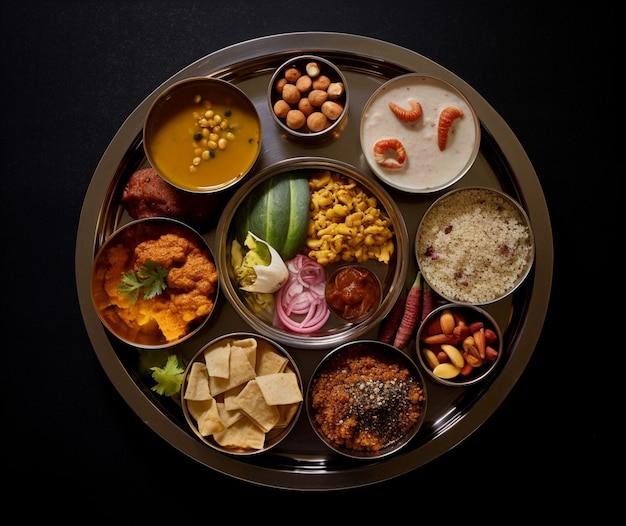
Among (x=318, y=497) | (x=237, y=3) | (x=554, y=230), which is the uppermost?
(x=237, y=3)

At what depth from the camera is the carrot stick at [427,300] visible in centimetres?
247

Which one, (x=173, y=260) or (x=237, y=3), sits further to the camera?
(x=237, y=3)

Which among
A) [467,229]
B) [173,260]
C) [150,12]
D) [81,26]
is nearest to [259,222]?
[173,260]

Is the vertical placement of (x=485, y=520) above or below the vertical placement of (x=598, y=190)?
below

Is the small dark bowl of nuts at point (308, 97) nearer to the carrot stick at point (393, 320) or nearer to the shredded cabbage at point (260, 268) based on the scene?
the shredded cabbage at point (260, 268)

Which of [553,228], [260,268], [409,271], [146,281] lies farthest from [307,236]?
[553,228]

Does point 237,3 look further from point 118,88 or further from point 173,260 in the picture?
point 173,260

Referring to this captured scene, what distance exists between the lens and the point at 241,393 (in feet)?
7.75

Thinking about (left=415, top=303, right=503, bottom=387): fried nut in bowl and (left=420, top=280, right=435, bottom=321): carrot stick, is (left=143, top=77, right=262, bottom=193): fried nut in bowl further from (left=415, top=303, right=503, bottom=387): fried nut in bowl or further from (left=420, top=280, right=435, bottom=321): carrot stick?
(left=415, top=303, right=503, bottom=387): fried nut in bowl

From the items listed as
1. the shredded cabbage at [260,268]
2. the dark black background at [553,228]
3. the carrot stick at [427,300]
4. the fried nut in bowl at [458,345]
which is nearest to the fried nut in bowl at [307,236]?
the shredded cabbage at [260,268]

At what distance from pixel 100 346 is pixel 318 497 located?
134cm

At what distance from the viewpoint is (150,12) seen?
9.26 ft

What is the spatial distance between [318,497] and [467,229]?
156cm

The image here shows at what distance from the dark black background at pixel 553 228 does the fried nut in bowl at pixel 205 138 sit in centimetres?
47
